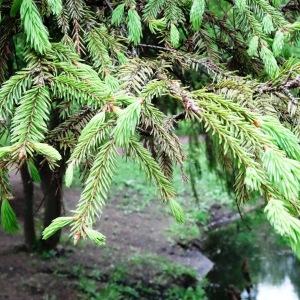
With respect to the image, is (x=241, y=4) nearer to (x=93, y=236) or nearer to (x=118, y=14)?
(x=118, y=14)

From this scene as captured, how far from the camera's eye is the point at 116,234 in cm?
1101

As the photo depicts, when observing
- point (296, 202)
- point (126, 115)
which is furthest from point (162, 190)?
point (296, 202)

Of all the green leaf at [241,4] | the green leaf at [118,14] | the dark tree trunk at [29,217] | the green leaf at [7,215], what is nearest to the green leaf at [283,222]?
the green leaf at [7,215]

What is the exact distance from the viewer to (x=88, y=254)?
9086 mm

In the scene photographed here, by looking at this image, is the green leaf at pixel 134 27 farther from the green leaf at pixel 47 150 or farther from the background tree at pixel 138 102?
the green leaf at pixel 47 150

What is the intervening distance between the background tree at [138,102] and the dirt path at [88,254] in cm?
575

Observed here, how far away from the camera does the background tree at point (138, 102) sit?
1.29 meters

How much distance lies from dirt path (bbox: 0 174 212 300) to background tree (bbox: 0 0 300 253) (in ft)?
18.9

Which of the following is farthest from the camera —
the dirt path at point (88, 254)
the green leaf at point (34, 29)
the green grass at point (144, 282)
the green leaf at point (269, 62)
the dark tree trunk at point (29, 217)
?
the dark tree trunk at point (29, 217)

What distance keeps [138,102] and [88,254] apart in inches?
321

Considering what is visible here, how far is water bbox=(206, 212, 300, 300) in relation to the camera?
9.23 m

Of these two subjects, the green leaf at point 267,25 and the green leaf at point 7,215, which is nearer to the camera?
the green leaf at point 7,215

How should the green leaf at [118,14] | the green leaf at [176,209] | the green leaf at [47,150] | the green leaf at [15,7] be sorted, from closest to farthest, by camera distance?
the green leaf at [47,150], the green leaf at [176,209], the green leaf at [15,7], the green leaf at [118,14]

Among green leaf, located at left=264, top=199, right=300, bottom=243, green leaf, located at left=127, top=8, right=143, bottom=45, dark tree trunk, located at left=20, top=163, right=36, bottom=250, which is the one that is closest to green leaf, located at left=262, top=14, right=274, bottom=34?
green leaf, located at left=127, top=8, right=143, bottom=45
